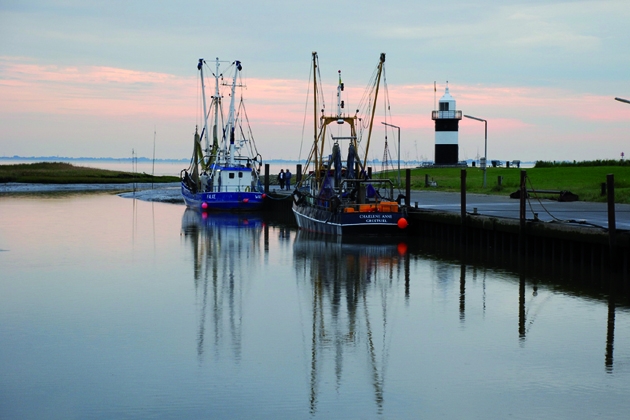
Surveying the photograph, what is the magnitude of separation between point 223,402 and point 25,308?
9.92 metres

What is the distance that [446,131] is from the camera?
97.9 m

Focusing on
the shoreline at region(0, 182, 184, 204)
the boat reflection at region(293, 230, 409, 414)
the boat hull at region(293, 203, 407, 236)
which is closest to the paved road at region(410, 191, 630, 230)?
the boat hull at region(293, 203, 407, 236)

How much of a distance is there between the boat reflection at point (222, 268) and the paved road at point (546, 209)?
31.3ft

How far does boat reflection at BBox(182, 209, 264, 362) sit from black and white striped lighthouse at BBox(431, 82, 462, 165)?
46245 mm

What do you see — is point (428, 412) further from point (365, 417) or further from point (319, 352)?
point (319, 352)

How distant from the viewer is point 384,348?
17094 mm

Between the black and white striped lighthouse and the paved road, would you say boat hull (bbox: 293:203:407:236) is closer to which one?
the paved road

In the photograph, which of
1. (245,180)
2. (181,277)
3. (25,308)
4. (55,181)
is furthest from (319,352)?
(55,181)

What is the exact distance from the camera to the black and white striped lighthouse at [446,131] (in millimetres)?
97250

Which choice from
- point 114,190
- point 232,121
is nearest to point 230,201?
point 232,121

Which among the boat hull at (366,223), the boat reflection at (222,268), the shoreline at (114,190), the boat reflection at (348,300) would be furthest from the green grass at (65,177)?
the boat hull at (366,223)

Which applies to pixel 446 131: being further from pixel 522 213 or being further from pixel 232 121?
pixel 522 213

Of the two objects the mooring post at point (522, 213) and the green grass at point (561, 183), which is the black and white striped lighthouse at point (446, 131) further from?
the mooring post at point (522, 213)

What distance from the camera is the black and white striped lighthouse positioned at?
9725cm
